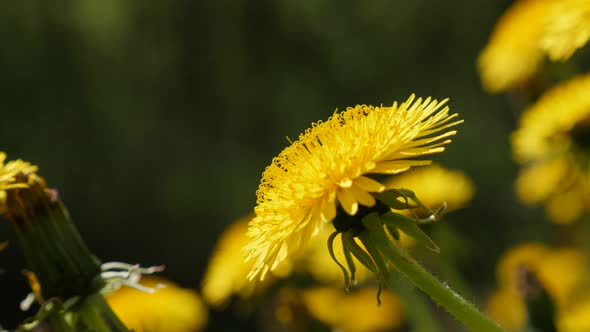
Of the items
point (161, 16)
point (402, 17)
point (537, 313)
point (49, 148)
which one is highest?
point (161, 16)

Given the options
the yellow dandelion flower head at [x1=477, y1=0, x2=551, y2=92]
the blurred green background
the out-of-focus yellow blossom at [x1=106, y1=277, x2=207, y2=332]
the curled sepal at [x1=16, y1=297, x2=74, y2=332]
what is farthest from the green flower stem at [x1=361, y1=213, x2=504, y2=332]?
the blurred green background

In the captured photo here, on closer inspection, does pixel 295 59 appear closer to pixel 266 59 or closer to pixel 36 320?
pixel 266 59

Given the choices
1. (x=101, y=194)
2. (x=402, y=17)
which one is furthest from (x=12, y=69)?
(x=402, y=17)

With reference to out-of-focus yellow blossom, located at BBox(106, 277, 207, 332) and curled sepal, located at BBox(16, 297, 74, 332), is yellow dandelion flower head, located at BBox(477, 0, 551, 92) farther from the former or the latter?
curled sepal, located at BBox(16, 297, 74, 332)

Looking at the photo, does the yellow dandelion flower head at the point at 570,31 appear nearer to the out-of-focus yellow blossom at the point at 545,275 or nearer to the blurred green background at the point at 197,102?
the out-of-focus yellow blossom at the point at 545,275

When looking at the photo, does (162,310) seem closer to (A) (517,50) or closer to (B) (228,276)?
(B) (228,276)

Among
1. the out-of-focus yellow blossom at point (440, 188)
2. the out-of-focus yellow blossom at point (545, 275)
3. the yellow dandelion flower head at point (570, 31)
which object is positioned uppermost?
the yellow dandelion flower head at point (570, 31)

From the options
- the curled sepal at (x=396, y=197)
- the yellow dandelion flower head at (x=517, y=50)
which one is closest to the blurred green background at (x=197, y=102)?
the yellow dandelion flower head at (x=517, y=50)
